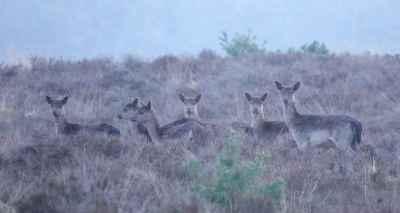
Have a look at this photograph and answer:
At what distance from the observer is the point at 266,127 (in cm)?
1106

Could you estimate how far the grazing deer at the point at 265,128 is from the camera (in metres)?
10.6

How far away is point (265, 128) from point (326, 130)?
2.30 m

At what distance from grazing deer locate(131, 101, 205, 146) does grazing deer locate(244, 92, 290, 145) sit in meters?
1.99

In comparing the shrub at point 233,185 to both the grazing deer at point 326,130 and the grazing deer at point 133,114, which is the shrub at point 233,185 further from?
the grazing deer at point 133,114

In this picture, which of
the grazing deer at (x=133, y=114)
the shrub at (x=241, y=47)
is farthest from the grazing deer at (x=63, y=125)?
the shrub at (x=241, y=47)

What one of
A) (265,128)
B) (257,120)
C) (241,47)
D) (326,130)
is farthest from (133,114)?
(241,47)

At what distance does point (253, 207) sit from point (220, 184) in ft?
2.12

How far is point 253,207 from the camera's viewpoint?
452 cm

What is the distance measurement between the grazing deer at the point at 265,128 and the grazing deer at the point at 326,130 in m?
0.42

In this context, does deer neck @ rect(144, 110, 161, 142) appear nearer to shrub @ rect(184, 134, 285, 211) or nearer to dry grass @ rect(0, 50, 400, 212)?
dry grass @ rect(0, 50, 400, 212)

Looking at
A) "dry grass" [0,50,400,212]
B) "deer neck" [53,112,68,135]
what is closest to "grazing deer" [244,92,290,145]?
"dry grass" [0,50,400,212]

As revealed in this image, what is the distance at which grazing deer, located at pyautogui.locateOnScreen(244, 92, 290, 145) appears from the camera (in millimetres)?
10555

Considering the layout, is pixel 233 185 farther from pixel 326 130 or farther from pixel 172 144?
pixel 326 130

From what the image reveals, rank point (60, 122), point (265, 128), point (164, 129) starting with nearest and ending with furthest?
1. point (164, 129)
2. point (265, 128)
3. point (60, 122)
